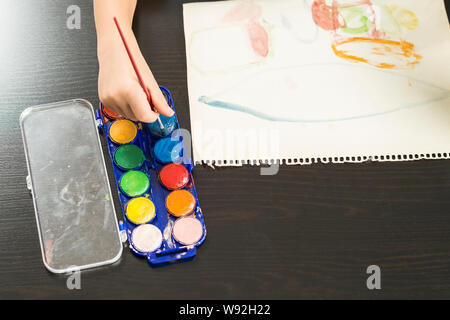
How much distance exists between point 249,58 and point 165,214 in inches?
13.7

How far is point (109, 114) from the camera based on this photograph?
0.71 m

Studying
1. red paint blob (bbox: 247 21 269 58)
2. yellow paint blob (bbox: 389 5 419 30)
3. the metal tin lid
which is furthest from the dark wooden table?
yellow paint blob (bbox: 389 5 419 30)

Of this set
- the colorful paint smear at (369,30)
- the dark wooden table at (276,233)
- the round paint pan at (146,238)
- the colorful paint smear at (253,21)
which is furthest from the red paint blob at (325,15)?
the round paint pan at (146,238)

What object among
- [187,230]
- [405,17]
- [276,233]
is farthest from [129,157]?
[405,17]

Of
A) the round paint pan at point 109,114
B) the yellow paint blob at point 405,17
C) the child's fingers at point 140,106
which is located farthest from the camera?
the yellow paint blob at point 405,17

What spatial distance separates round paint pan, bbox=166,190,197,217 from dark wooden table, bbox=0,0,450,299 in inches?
0.9

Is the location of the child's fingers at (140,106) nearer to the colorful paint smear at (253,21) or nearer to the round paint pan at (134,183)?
the round paint pan at (134,183)

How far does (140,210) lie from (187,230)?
0.27 feet

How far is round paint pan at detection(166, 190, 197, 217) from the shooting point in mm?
650

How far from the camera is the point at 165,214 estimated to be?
66 centimetres

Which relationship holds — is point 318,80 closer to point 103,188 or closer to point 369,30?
point 369,30

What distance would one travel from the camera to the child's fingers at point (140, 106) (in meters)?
0.61
